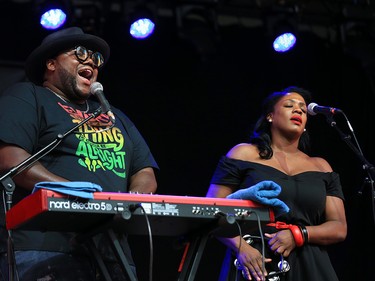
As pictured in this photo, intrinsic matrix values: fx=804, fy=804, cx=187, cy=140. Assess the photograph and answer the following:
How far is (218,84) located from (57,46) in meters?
2.73

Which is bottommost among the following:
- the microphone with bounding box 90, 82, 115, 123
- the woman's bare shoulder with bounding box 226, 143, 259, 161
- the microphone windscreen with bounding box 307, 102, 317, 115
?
the microphone with bounding box 90, 82, 115, 123

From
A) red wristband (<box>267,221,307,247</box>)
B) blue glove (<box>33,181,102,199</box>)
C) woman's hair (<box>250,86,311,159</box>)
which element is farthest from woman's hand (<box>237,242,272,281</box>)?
blue glove (<box>33,181,102,199</box>)

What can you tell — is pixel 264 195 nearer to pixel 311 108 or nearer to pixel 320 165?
pixel 311 108

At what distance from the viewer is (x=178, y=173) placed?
6.38 m

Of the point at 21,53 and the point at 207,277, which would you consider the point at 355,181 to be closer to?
the point at 207,277

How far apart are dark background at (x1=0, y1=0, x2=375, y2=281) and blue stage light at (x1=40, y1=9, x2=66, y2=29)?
7.7 inches

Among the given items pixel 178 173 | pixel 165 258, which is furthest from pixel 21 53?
pixel 165 258

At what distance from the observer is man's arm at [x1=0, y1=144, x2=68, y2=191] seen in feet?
11.3

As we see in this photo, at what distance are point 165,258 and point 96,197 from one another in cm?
327

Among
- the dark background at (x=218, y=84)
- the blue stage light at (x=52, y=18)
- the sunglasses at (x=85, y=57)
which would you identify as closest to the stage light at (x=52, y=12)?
the blue stage light at (x=52, y=18)

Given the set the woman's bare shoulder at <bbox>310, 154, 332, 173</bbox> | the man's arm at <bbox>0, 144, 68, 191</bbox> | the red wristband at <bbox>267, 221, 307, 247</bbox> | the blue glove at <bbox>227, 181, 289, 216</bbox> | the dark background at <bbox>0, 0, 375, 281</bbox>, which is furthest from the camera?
the dark background at <bbox>0, 0, 375, 281</bbox>

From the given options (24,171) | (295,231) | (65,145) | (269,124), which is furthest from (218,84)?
(24,171)

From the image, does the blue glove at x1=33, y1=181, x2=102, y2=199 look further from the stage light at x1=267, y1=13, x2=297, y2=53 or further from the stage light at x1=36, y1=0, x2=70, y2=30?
the stage light at x1=267, y1=13, x2=297, y2=53

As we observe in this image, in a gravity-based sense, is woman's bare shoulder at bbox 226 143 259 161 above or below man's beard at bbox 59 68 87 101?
above
